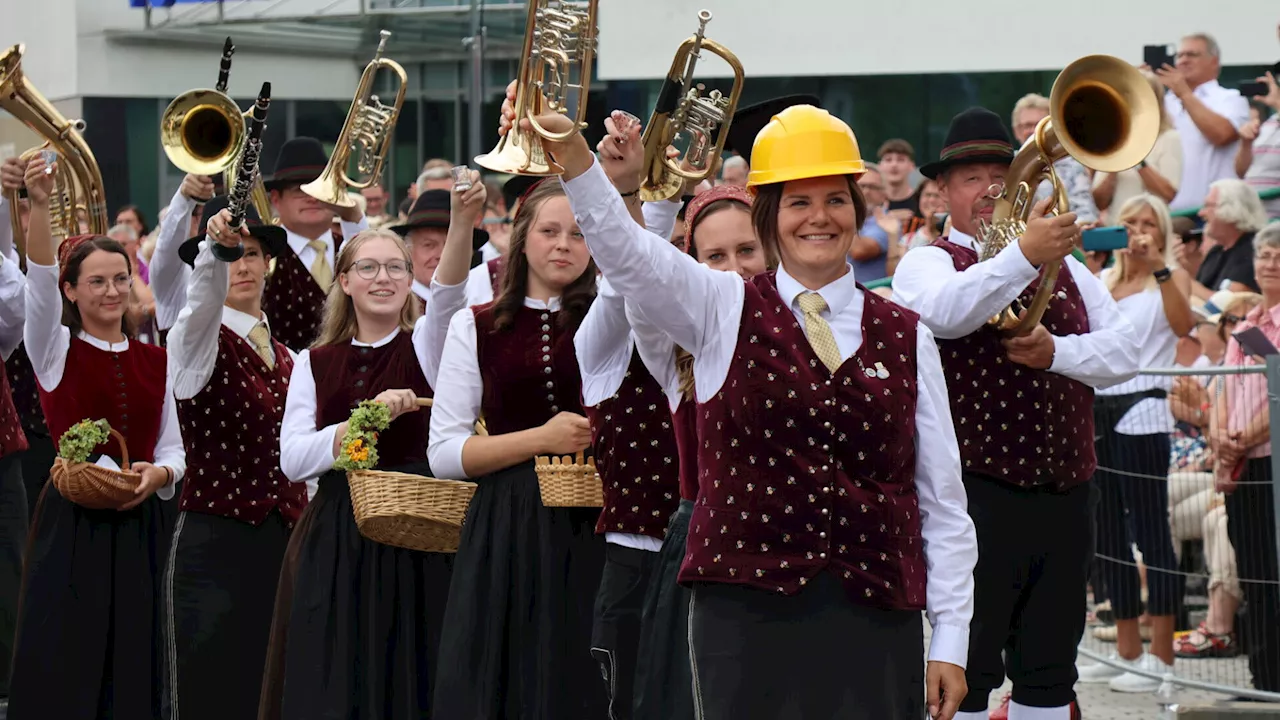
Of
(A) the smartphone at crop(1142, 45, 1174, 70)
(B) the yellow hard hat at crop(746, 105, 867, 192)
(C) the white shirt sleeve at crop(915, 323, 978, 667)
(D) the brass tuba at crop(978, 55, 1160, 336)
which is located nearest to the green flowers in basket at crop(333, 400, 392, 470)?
(D) the brass tuba at crop(978, 55, 1160, 336)

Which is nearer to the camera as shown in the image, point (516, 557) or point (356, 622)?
point (516, 557)

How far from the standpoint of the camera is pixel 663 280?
374 centimetres

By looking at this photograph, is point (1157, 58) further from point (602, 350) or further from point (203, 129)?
point (602, 350)

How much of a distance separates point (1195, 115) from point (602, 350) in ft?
22.8

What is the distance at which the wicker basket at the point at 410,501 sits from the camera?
5.50 metres

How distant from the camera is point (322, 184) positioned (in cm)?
806

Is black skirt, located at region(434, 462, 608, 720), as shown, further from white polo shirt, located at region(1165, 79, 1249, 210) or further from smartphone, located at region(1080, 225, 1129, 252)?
white polo shirt, located at region(1165, 79, 1249, 210)

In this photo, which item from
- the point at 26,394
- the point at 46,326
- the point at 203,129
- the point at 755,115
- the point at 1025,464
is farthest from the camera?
the point at 26,394

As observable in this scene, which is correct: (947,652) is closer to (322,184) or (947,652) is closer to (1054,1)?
(322,184)

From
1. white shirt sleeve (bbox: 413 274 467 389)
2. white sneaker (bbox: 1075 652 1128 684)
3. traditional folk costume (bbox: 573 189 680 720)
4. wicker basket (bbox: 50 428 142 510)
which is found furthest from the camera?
white sneaker (bbox: 1075 652 1128 684)

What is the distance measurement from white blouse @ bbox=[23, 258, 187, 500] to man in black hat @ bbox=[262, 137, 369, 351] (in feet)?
3.14

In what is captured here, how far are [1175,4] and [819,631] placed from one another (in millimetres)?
11580

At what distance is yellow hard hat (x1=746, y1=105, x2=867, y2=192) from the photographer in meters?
3.94

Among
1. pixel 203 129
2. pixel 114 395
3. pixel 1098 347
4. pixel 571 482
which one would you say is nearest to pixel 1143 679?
pixel 1098 347
